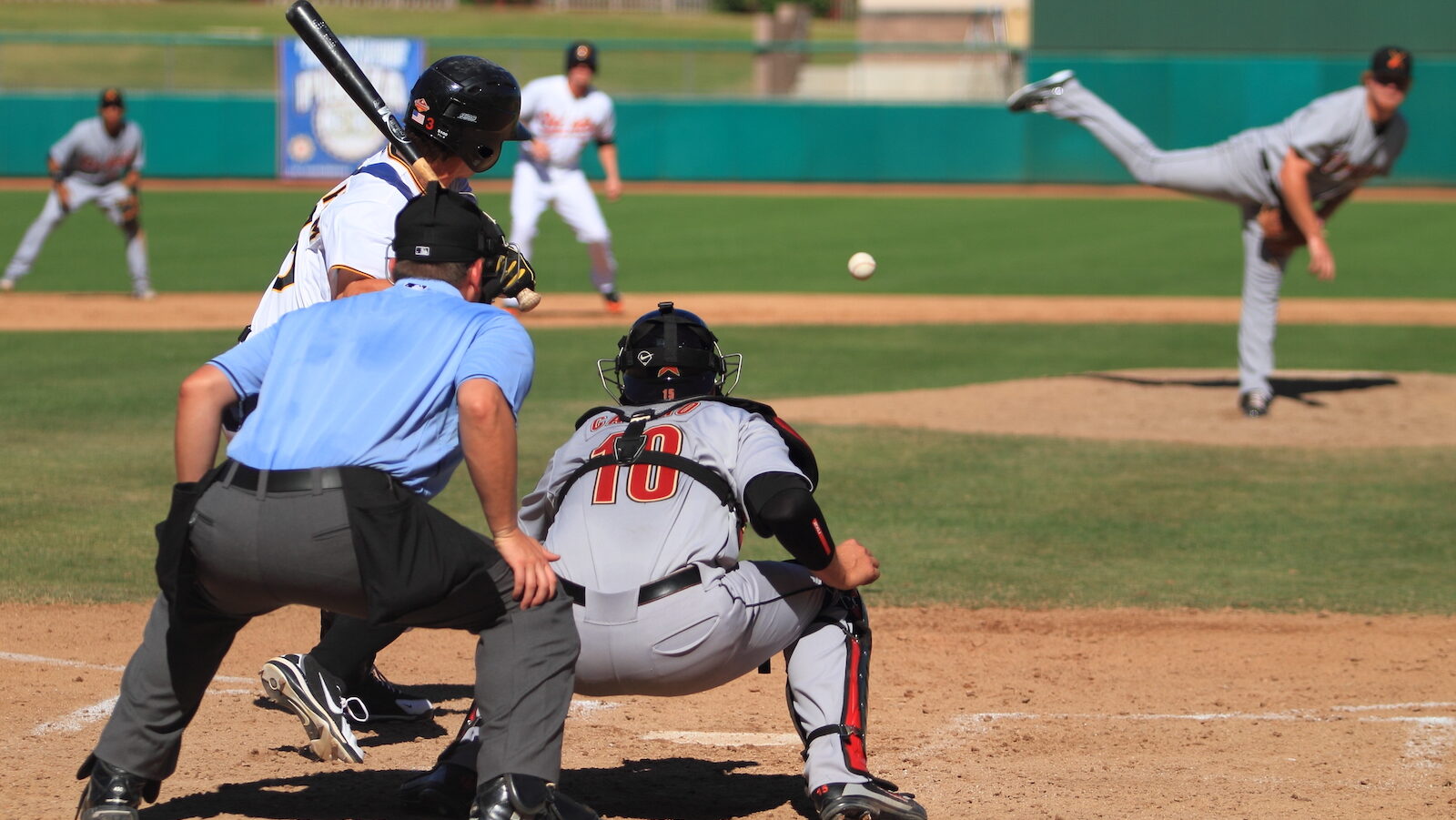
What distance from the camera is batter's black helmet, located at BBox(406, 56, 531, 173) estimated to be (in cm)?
450

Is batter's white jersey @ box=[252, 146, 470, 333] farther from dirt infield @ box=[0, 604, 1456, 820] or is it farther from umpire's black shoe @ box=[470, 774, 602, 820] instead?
umpire's black shoe @ box=[470, 774, 602, 820]

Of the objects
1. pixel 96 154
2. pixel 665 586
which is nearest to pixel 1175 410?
pixel 665 586

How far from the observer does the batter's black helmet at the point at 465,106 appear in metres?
4.50

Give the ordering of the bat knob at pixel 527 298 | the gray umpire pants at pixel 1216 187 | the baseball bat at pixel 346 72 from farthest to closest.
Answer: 1. the gray umpire pants at pixel 1216 187
2. the baseball bat at pixel 346 72
3. the bat knob at pixel 527 298

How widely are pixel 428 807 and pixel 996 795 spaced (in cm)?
147

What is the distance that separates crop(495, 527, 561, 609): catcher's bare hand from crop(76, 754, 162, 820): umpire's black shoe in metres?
1.00

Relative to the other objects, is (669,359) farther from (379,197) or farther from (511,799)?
(511,799)

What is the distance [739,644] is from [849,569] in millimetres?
322

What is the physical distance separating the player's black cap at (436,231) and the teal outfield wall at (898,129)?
2869 centimetres

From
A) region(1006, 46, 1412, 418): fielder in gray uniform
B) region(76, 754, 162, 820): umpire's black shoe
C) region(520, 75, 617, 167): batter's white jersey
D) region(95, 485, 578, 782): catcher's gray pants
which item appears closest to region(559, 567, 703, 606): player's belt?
region(95, 485, 578, 782): catcher's gray pants

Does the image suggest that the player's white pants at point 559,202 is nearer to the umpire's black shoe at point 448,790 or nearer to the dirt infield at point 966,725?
the dirt infield at point 966,725

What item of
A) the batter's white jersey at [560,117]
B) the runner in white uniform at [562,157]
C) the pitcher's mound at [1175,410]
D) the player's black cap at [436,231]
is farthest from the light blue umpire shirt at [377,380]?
the batter's white jersey at [560,117]

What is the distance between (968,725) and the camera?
5.03 m

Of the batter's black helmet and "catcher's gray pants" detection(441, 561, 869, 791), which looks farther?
the batter's black helmet
